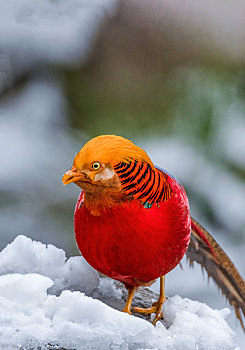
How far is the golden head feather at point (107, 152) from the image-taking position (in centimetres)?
36

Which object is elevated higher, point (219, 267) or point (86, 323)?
point (219, 267)

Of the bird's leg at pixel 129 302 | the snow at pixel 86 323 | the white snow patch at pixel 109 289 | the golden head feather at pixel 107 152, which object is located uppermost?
the golden head feather at pixel 107 152

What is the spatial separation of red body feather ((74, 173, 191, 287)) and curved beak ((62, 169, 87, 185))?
0.15 ft

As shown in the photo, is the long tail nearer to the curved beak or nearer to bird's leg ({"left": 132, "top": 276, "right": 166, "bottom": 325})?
bird's leg ({"left": 132, "top": 276, "right": 166, "bottom": 325})

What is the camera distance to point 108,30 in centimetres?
70

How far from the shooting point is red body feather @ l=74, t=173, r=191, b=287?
0.39m

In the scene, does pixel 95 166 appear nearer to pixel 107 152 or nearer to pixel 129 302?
pixel 107 152

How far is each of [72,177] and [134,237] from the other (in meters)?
0.08

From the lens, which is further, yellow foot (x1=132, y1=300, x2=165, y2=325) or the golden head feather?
yellow foot (x1=132, y1=300, x2=165, y2=325)

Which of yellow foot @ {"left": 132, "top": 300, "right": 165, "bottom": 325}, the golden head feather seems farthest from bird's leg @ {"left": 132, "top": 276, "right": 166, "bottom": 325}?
the golden head feather

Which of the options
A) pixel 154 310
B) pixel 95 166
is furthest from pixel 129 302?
pixel 95 166

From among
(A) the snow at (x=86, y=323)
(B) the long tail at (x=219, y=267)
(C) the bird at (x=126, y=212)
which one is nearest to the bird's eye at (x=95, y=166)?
(C) the bird at (x=126, y=212)

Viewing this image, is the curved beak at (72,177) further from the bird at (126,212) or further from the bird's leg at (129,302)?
the bird's leg at (129,302)

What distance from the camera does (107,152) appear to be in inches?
14.6
